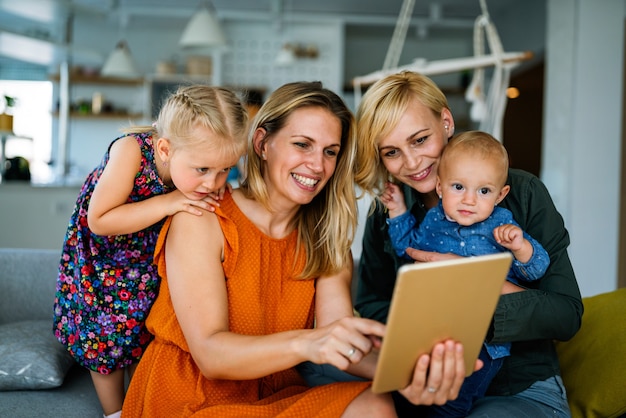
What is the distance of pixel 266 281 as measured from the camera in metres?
1.68

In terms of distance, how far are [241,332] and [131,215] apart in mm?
398

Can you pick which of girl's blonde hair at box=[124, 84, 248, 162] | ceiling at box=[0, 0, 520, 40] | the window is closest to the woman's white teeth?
girl's blonde hair at box=[124, 84, 248, 162]

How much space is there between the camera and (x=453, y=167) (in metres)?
1.69

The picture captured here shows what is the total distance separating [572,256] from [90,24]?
6.94m

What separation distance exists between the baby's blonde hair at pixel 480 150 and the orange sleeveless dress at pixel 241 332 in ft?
1.52

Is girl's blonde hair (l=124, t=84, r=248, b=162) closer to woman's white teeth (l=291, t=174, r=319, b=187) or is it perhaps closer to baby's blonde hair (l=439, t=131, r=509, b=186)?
woman's white teeth (l=291, t=174, r=319, b=187)

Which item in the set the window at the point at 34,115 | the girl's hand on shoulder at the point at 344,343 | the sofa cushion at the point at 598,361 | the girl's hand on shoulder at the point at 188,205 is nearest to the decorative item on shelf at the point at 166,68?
the window at the point at 34,115

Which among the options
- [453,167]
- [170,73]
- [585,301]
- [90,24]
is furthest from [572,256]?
[90,24]

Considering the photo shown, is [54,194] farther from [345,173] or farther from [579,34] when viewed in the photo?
[579,34]

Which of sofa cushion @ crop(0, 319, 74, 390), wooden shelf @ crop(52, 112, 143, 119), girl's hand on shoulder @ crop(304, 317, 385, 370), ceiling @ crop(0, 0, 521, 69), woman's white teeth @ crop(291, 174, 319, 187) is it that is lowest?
sofa cushion @ crop(0, 319, 74, 390)

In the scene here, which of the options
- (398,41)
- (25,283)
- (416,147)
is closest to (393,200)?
(416,147)

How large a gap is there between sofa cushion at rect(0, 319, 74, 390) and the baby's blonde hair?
124 cm

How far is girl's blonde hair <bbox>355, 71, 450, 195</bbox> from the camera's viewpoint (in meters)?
1.81

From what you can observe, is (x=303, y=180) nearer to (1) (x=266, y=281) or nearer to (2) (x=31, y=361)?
(1) (x=266, y=281)
